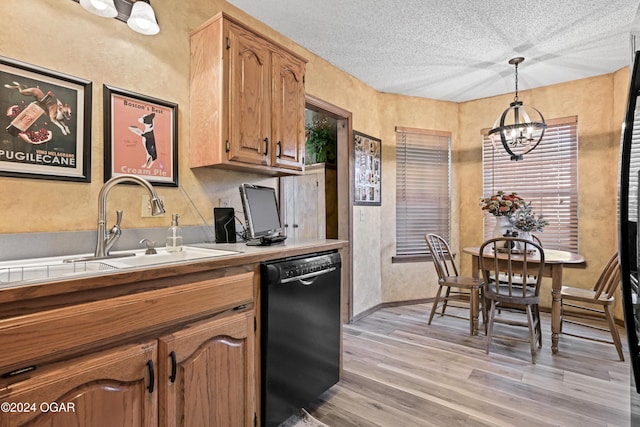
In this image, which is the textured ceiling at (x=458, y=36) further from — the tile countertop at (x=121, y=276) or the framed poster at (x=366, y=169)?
the tile countertop at (x=121, y=276)

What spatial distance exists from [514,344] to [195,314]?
109 inches

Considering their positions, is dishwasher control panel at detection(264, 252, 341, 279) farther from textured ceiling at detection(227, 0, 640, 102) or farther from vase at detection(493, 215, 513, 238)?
vase at detection(493, 215, 513, 238)

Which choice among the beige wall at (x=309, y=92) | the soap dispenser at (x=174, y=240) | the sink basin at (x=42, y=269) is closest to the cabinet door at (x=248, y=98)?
the beige wall at (x=309, y=92)

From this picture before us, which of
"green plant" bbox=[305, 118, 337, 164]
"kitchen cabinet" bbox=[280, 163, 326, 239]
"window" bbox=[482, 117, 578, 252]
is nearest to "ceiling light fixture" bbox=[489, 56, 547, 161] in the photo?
"window" bbox=[482, 117, 578, 252]

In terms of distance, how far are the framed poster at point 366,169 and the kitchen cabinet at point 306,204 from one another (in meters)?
0.48

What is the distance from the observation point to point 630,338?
0.94m

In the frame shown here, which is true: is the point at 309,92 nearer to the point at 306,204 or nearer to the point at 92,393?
the point at 306,204

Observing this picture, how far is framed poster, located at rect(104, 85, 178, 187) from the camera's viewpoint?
1653 mm

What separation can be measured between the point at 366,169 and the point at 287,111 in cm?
162

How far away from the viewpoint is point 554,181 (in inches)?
148

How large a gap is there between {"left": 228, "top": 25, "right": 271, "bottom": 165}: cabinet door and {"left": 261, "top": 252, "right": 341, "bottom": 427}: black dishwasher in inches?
28.6

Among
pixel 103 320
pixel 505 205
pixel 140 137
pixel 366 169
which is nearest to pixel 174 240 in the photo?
pixel 140 137

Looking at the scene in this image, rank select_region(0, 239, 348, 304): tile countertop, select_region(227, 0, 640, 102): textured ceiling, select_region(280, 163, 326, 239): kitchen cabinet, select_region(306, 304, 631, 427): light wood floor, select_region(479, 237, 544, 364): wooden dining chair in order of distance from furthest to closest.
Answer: select_region(280, 163, 326, 239): kitchen cabinet
select_region(479, 237, 544, 364): wooden dining chair
select_region(227, 0, 640, 102): textured ceiling
select_region(306, 304, 631, 427): light wood floor
select_region(0, 239, 348, 304): tile countertop

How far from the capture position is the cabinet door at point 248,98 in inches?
73.3
